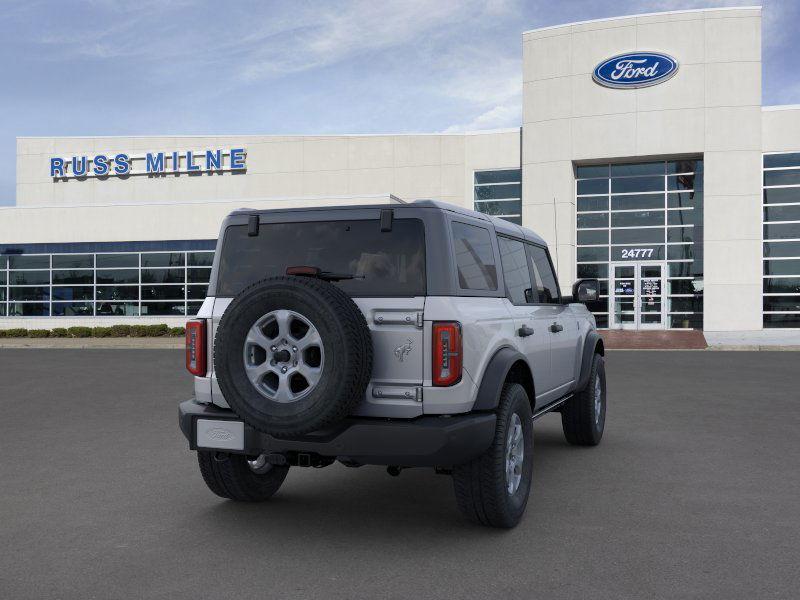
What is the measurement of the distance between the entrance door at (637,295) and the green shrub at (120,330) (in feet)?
62.1

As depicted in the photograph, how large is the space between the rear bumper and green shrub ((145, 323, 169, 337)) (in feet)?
92.6

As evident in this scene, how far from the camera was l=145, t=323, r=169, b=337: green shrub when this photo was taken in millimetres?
31406

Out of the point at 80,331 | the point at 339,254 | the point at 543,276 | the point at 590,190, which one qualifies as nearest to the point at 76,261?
the point at 80,331

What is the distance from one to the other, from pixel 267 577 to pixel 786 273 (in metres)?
29.4

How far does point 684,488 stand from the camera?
6.16m

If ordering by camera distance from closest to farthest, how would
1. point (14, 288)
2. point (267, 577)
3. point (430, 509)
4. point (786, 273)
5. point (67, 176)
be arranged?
1. point (267, 577)
2. point (430, 509)
3. point (786, 273)
4. point (14, 288)
5. point (67, 176)

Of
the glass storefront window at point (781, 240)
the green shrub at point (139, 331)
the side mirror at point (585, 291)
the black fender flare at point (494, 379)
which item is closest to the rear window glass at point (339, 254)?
the black fender flare at point (494, 379)

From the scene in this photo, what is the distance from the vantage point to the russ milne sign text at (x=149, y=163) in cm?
3781

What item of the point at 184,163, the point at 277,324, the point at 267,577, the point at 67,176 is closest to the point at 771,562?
the point at 267,577

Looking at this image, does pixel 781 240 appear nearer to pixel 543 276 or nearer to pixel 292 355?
pixel 543 276

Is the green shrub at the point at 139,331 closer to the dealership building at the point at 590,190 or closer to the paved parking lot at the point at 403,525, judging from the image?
the dealership building at the point at 590,190

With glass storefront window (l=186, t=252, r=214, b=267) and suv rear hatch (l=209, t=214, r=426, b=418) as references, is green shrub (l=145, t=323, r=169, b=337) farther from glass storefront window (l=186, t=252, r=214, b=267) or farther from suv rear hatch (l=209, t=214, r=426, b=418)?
suv rear hatch (l=209, t=214, r=426, b=418)

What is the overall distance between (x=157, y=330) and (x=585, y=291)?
26.6 metres

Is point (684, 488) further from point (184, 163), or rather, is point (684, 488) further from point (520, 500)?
point (184, 163)
